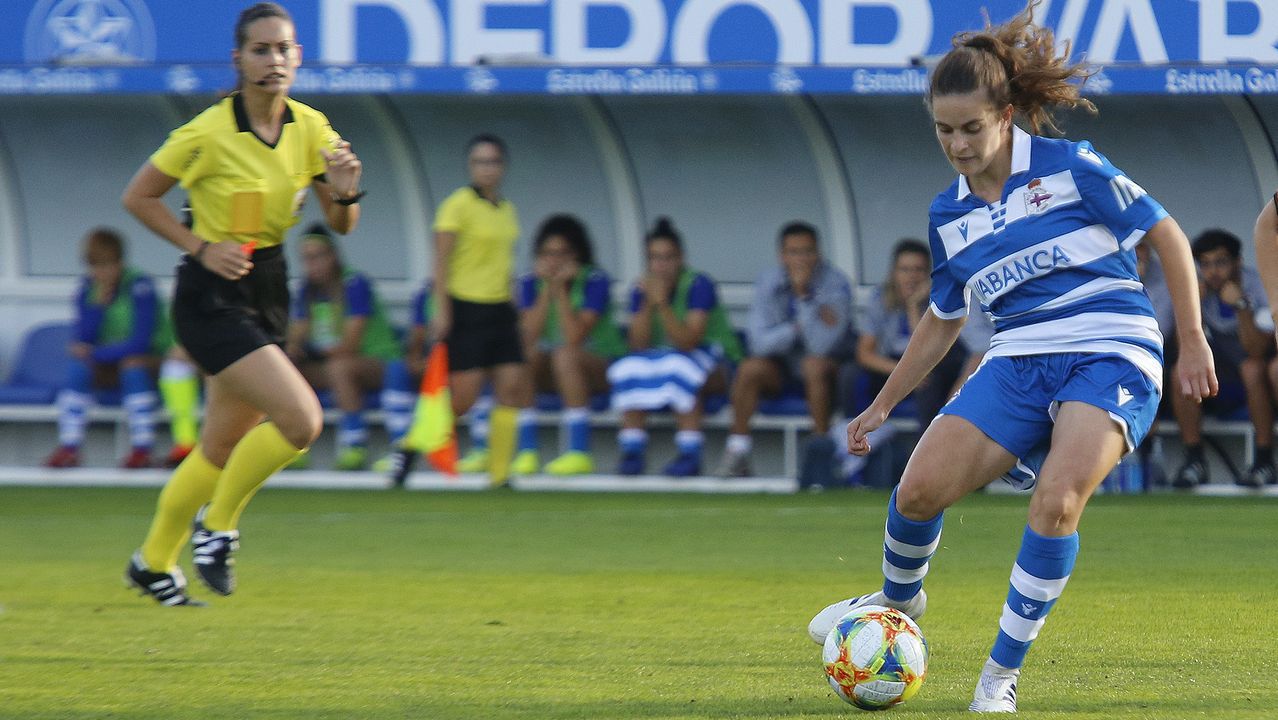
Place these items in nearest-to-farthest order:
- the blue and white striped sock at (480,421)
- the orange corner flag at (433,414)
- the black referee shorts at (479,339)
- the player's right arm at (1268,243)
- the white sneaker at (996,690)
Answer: the white sneaker at (996,690) → the player's right arm at (1268,243) → the black referee shorts at (479,339) → the orange corner flag at (433,414) → the blue and white striped sock at (480,421)

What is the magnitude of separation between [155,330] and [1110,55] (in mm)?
6433

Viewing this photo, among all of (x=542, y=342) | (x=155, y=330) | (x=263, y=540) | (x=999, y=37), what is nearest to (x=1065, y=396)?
(x=999, y=37)

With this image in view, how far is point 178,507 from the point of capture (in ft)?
20.3

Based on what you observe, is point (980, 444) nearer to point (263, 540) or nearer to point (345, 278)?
point (263, 540)

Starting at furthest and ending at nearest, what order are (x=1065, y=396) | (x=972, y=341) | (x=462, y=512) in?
(x=972, y=341) < (x=462, y=512) < (x=1065, y=396)

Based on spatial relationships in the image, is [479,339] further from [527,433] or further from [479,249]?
[527,433]

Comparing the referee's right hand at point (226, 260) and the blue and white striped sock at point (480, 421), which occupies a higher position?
the referee's right hand at point (226, 260)

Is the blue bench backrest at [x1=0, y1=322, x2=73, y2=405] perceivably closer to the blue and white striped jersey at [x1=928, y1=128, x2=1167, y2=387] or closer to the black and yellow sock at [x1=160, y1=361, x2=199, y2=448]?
the black and yellow sock at [x1=160, y1=361, x2=199, y2=448]

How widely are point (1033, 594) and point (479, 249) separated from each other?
731 centimetres

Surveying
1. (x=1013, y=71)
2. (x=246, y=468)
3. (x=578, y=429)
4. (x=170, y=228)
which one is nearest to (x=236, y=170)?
(x=170, y=228)

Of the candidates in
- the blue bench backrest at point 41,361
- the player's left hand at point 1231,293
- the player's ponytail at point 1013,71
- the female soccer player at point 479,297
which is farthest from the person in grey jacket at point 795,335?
the player's ponytail at point 1013,71

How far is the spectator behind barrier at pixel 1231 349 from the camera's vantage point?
1050cm

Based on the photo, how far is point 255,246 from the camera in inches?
242

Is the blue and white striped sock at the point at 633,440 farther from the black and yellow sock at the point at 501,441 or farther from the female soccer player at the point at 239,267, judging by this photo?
the female soccer player at the point at 239,267
